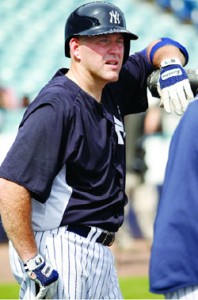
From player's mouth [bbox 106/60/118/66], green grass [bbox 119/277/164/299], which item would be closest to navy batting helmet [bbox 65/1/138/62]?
player's mouth [bbox 106/60/118/66]

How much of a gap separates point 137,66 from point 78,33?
681 millimetres

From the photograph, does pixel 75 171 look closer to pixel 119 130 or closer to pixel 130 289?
pixel 119 130

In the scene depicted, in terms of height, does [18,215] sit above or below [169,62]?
below

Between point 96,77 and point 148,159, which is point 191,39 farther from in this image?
point 96,77

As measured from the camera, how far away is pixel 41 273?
3.60 metres

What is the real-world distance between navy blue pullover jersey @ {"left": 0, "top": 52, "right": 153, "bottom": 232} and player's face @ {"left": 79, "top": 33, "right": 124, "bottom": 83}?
12 cm

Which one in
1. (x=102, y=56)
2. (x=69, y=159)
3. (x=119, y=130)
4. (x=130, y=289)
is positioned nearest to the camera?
(x=69, y=159)

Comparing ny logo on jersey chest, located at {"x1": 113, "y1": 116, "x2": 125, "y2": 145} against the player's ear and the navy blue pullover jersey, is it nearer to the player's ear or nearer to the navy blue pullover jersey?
the navy blue pullover jersey

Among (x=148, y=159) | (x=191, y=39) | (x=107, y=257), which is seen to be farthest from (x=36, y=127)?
(x=191, y=39)

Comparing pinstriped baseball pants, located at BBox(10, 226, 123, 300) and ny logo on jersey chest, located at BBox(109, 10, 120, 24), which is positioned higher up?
ny logo on jersey chest, located at BBox(109, 10, 120, 24)

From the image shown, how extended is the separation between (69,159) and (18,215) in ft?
1.13

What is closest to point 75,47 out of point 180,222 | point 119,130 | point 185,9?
point 119,130

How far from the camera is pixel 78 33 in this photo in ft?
12.8

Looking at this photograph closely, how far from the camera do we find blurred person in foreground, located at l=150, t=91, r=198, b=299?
9.07 ft
